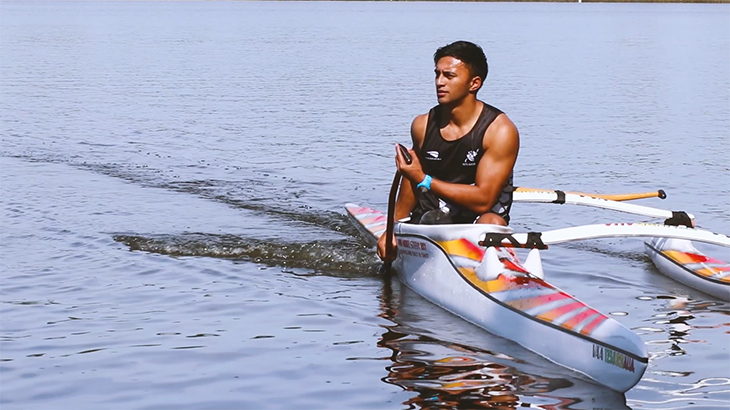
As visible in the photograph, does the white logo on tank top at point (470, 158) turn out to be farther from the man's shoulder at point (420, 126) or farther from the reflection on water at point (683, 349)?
the reflection on water at point (683, 349)

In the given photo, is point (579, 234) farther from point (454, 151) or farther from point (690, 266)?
point (690, 266)

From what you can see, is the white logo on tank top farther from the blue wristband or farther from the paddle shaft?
the paddle shaft

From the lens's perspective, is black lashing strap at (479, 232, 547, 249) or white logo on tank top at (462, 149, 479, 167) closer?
black lashing strap at (479, 232, 547, 249)

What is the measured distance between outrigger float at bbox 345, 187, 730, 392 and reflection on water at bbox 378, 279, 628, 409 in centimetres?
9

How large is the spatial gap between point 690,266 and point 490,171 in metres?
2.54

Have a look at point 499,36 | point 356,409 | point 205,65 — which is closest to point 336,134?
point 356,409

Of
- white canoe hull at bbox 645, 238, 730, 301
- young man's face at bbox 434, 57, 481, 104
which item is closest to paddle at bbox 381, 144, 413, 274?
young man's face at bbox 434, 57, 481, 104

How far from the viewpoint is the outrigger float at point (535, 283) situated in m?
7.25

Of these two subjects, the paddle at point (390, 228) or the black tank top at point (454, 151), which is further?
the paddle at point (390, 228)

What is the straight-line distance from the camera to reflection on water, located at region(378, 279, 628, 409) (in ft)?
23.5

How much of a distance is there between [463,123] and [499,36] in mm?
51431

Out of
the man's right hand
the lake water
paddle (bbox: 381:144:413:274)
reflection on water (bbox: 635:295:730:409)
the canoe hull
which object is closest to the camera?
the canoe hull

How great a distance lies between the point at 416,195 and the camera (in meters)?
9.88

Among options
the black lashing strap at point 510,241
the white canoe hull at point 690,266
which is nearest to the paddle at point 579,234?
the black lashing strap at point 510,241
